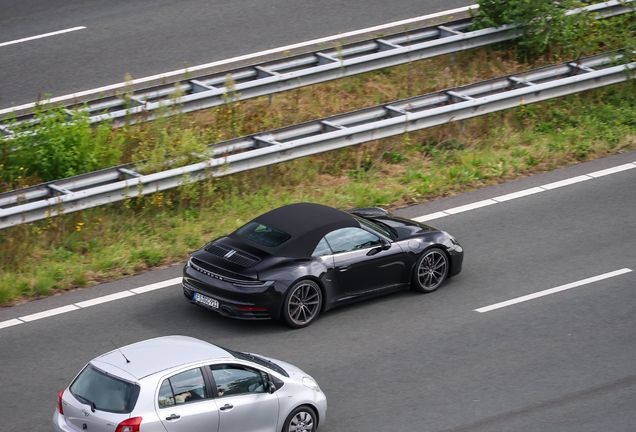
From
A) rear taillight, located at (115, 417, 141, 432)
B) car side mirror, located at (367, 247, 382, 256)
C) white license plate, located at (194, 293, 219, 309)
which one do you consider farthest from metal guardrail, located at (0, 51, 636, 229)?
rear taillight, located at (115, 417, 141, 432)

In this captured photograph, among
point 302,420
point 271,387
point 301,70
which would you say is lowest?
point 302,420

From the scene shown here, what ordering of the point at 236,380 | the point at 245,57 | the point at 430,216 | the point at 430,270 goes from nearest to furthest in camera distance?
the point at 236,380
the point at 430,270
the point at 430,216
the point at 245,57

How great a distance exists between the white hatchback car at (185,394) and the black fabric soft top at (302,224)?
2.48m

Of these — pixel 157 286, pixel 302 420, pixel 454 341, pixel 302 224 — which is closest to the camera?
pixel 302 420

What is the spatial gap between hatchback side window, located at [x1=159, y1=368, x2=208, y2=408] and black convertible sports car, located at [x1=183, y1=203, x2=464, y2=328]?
2736 millimetres

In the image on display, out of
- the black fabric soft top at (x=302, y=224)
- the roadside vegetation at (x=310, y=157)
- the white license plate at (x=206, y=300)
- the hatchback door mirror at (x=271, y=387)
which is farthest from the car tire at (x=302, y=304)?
the roadside vegetation at (x=310, y=157)

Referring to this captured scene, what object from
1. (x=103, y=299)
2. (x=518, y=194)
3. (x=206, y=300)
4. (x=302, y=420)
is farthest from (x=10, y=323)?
(x=518, y=194)

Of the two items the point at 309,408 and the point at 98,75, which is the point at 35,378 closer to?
the point at 309,408

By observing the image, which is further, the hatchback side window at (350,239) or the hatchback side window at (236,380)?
the hatchback side window at (350,239)

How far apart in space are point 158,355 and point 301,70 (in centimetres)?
952

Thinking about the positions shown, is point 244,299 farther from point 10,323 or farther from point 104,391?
point 104,391

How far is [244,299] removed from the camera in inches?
404

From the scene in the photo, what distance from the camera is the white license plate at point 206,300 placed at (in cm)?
1043

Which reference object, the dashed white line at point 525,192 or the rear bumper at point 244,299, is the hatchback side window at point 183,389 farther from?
the dashed white line at point 525,192
